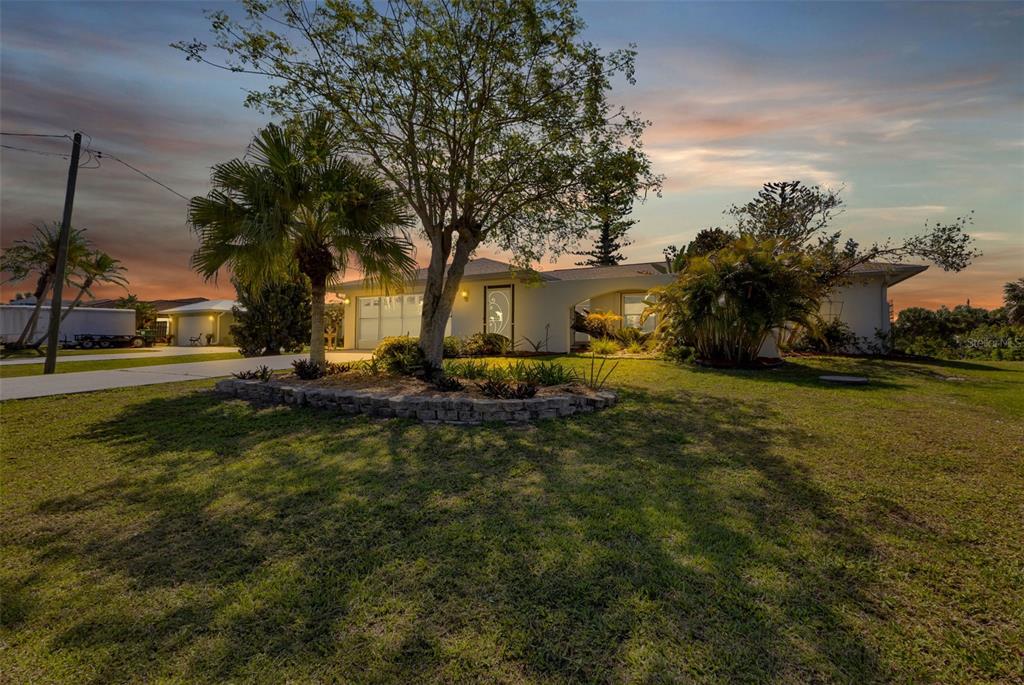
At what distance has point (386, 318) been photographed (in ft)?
63.1

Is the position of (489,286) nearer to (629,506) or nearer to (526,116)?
(526,116)

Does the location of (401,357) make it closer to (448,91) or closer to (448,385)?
(448,385)

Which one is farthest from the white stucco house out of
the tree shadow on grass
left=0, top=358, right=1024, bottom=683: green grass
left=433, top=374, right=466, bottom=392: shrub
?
the tree shadow on grass

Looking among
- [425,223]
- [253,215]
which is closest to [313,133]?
[253,215]

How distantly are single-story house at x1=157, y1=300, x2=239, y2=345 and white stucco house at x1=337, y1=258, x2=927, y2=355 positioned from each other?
14.0 meters

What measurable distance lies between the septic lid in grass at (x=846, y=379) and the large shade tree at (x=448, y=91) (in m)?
5.99

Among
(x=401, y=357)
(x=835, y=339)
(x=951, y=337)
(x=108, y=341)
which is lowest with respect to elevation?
(x=108, y=341)

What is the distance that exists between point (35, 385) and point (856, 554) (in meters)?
13.7

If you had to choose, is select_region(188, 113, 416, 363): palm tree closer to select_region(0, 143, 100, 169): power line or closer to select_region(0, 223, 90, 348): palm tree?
select_region(0, 143, 100, 169): power line

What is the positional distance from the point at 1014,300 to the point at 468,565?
26733 millimetres

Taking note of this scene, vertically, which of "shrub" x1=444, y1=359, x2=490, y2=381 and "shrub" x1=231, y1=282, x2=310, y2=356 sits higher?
"shrub" x1=231, y1=282, x2=310, y2=356

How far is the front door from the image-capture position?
Result: 53.9ft

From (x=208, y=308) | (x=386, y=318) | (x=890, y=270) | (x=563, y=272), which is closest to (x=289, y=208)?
(x=386, y=318)

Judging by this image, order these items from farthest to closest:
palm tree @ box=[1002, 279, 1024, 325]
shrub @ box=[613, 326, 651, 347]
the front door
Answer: palm tree @ box=[1002, 279, 1024, 325] → the front door → shrub @ box=[613, 326, 651, 347]
